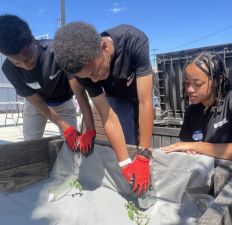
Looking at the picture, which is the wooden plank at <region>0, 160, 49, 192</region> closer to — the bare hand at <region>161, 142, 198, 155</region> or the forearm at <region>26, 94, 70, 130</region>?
the forearm at <region>26, 94, 70, 130</region>

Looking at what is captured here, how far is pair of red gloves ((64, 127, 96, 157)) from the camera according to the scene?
1.95 meters

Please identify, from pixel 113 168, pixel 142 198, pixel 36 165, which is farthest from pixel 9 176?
pixel 142 198

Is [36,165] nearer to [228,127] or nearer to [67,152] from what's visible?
[67,152]

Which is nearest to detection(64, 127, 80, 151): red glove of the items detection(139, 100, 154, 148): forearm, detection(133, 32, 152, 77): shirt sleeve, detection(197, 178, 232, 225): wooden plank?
detection(139, 100, 154, 148): forearm

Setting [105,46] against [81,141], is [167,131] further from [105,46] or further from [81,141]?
[105,46]

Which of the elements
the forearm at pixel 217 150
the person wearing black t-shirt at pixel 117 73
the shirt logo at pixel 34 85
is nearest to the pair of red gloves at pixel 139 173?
the person wearing black t-shirt at pixel 117 73

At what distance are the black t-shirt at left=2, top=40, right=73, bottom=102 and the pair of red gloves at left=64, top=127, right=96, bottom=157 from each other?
33 cm

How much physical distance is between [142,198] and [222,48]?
8.05ft

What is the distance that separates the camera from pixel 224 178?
54.4 inches

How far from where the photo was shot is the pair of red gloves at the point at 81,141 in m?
1.95

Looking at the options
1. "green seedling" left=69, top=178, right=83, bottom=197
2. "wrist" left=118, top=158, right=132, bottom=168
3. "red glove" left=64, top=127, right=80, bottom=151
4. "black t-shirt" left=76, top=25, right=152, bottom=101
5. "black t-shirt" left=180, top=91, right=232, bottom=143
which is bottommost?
"green seedling" left=69, top=178, right=83, bottom=197

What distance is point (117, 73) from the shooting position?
1879 millimetres

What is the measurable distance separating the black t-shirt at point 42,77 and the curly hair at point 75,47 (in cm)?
68

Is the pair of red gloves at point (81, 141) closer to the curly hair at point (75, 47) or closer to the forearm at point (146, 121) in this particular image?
the forearm at point (146, 121)
